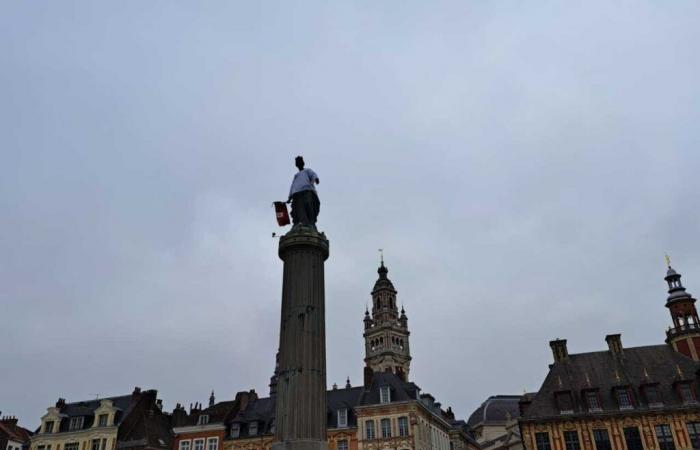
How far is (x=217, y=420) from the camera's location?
48.3 metres

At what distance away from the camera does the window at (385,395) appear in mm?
43469

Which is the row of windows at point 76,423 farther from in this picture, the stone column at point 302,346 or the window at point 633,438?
the window at point 633,438

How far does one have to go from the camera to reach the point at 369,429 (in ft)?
140

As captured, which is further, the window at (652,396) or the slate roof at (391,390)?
the slate roof at (391,390)

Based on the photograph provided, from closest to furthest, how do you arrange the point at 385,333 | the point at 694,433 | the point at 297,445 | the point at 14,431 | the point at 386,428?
the point at 297,445
the point at 694,433
the point at 386,428
the point at 14,431
the point at 385,333

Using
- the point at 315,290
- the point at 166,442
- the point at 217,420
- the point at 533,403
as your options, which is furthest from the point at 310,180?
the point at 166,442

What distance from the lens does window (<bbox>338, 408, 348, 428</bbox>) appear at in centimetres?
4384

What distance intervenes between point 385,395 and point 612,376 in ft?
55.6

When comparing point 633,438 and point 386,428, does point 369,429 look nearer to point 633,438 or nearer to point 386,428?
point 386,428

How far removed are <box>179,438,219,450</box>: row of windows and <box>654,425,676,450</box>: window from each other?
109ft

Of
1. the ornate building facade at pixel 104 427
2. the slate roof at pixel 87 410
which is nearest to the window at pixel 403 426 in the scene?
the ornate building facade at pixel 104 427

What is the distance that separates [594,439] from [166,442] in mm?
34607

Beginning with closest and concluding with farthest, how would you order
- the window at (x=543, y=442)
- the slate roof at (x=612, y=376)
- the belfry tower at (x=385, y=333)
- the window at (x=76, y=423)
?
1. the slate roof at (x=612, y=376)
2. the window at (x=543, y=442)
3. the window at (x=76, y=423)
4. the belfry tower at (x=385, y=333)

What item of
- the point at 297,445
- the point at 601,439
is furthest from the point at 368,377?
the point at 297,445
